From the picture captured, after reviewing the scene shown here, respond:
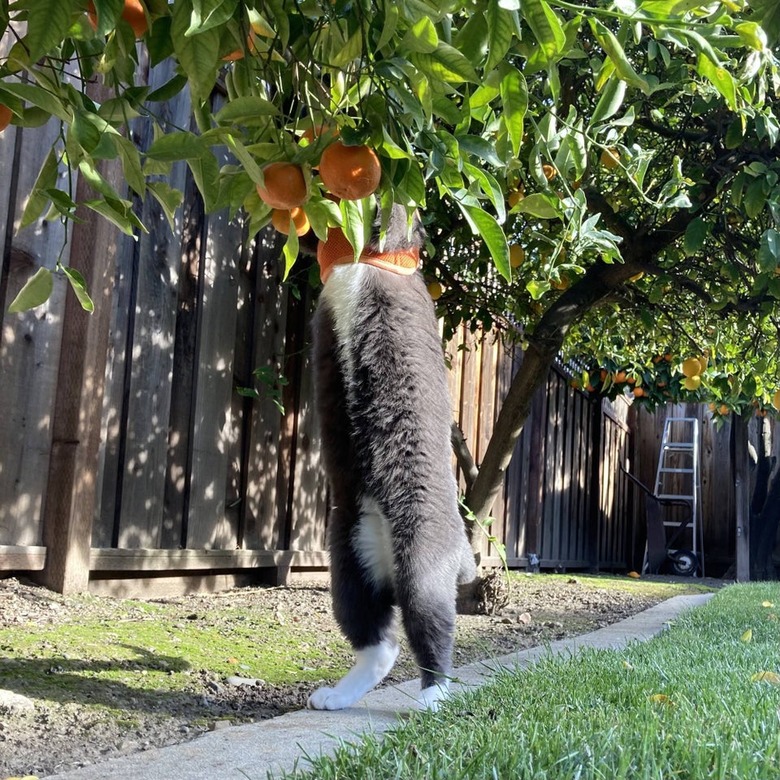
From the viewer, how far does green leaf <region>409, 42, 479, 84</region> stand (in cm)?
117

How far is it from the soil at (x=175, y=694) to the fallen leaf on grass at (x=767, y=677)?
3.48 feet

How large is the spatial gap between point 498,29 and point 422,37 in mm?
101

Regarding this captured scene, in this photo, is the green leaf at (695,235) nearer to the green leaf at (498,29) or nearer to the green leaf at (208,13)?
the green leaf at (498,29)

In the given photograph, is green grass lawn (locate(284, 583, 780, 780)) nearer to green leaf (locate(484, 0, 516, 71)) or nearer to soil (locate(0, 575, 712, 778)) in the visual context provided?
soil (locate(0, 575, 712, 778))

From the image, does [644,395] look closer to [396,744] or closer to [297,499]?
[297,499]

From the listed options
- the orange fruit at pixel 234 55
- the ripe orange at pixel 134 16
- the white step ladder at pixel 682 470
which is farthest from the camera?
the white step ladder at pixel 682 470

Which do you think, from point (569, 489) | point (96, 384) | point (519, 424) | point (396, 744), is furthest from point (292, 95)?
point (569, 489)

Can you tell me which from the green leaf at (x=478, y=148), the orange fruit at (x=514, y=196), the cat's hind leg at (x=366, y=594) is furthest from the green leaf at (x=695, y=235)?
the green leaf at (x=478, y=148)

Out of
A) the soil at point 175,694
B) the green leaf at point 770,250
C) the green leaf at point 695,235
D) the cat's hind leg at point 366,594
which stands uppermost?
the green leaf at point 695,235

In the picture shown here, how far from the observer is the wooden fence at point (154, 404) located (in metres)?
3.34

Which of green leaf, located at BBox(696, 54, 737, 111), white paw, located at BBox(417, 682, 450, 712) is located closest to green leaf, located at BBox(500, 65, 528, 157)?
green leaf, located at BBox(696, 54, 737, 111)

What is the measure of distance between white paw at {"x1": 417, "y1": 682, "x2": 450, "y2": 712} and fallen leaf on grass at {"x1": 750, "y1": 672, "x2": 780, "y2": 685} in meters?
0.88

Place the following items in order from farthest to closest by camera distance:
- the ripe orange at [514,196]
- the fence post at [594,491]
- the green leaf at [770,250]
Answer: the fence post at [594,491] → the ripe orange at [514,196] → the green leaf at [770,250]

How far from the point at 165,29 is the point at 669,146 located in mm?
3519
